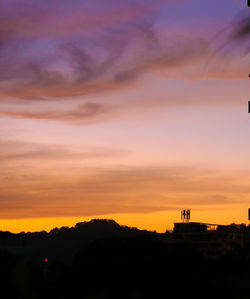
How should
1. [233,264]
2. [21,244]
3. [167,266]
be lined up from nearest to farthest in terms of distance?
[167,266] < [233,264] < [21,244]

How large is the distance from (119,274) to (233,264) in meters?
20.8

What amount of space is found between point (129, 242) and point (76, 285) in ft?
217

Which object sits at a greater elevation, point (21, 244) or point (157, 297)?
point (21, 244)

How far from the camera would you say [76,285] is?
65125 millimetres

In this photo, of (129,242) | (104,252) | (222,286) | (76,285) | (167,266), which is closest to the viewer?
(222,286)

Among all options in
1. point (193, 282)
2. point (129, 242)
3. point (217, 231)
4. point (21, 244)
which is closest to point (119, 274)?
point (193, 282)

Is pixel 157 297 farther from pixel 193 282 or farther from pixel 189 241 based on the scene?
pixel 189 241

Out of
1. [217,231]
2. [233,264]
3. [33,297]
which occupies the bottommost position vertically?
[33,297]

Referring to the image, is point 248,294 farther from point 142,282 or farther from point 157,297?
point 142,282

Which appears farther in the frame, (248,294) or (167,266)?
(167,266)

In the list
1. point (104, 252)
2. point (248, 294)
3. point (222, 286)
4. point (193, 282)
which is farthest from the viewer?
point (104, 252)

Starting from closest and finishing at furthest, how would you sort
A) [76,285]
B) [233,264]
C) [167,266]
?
[76,285], [167,266], [233,264]

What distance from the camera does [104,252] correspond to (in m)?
121

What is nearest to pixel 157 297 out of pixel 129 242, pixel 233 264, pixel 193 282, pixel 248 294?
pixel 193 282
